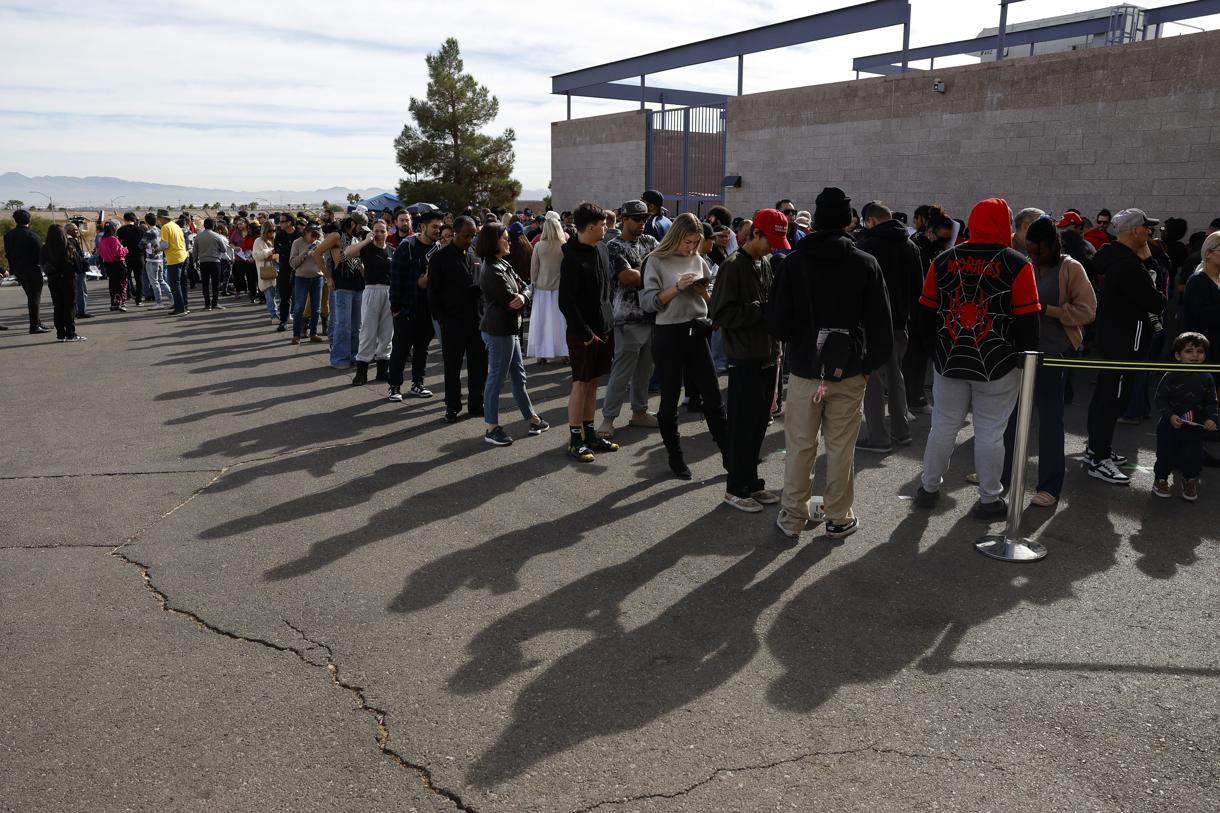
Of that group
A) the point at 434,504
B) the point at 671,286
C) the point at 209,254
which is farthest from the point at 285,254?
the point at 671,286

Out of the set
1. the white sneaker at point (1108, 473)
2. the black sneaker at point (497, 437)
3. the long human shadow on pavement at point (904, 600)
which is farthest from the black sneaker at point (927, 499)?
the black sneaker at point (497, 437)

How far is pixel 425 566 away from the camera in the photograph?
492cm

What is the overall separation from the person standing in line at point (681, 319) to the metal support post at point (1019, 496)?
184 cm

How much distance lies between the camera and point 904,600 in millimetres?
4465

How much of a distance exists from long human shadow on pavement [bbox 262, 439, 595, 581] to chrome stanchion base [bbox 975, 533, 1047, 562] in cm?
283

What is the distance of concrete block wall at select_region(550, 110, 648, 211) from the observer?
79.5 ft

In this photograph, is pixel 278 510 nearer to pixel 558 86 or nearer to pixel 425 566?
pixel 425 566

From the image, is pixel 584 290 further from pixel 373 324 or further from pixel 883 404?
pixel 373 324

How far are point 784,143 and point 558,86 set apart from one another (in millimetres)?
10269

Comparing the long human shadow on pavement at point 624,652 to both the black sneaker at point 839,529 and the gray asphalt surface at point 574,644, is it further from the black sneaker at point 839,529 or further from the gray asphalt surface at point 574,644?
the black sneaker at point 839,529

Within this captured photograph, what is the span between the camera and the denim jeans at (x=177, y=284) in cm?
1759

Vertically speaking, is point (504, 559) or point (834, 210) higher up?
point (834, 210)

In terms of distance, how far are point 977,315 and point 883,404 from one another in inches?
86.2

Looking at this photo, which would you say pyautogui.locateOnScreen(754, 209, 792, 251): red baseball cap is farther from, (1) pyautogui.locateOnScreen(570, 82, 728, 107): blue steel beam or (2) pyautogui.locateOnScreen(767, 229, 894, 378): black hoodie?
(1) pyautogui.locateOnScreen(570, 82, 728, 107): blue steel beam
